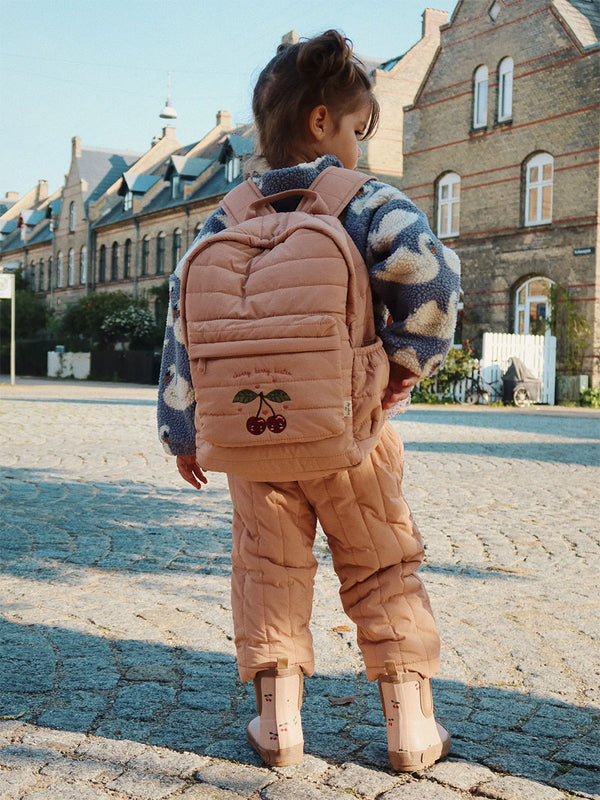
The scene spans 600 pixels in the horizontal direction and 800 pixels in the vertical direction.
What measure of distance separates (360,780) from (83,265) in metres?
56.5

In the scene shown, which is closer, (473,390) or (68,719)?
(68,719)

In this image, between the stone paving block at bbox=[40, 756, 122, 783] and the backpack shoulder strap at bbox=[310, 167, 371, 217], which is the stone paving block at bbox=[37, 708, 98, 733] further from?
the backpack shoulder strap at bbox=[310, 167, 371, 217]

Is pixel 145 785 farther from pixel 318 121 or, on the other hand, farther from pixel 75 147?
pixel 75 147

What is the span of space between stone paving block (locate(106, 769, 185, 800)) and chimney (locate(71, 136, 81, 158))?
59.8 m

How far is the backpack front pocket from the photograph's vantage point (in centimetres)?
216

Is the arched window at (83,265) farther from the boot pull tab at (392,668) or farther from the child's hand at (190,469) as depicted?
the boot pull tab at (392,668)

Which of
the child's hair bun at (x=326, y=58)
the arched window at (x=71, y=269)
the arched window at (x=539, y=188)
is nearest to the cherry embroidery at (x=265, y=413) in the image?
the child's hair bun at (x=326, y=58)

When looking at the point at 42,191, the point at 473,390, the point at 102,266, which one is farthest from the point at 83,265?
the point at 473,390

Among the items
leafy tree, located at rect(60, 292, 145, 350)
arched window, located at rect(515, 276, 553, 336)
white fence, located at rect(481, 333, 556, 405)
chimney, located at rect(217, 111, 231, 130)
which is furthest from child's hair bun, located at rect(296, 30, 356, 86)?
chimney, located at rect(217, 111, 231, 130)

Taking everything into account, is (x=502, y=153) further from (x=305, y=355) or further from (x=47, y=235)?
(x=47, y=235)

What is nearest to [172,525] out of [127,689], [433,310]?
[127,689]

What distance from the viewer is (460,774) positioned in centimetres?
242

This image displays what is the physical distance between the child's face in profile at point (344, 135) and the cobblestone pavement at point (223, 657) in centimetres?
165

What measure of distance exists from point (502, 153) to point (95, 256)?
109ft
